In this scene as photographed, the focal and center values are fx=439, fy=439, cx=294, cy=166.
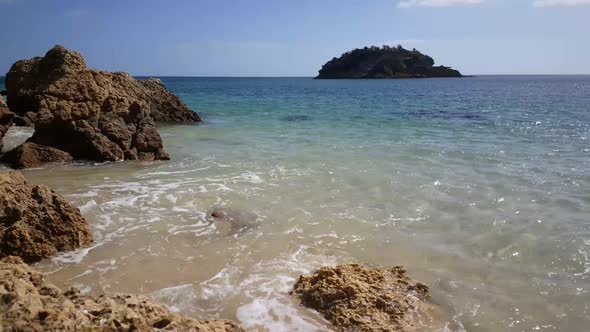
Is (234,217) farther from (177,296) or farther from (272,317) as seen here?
(272,317)

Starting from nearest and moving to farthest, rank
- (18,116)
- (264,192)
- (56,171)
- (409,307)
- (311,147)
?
(409,307) → (264,192) → (56,171) → (311,147) → (18,116)

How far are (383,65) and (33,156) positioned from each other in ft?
356

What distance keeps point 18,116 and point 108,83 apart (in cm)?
638

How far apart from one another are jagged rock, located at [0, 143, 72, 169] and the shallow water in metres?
0.53

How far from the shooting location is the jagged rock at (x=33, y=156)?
344 inches

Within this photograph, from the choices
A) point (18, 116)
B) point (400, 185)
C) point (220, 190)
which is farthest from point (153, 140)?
point (18, 116)

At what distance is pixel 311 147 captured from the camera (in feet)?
39.4

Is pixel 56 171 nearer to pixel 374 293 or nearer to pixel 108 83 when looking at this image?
pixel 108 83

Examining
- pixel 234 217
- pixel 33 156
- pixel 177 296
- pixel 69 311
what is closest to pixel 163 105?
pixel 33 156

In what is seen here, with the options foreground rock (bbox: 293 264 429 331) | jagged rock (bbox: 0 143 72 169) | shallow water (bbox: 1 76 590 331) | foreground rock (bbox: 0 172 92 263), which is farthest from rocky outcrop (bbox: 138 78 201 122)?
foreground rock (bbox: 293 264 429 331)

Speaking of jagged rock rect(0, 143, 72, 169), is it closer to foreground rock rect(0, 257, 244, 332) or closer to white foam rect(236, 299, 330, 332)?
foreground rock rect(0, 257, 244, 332)

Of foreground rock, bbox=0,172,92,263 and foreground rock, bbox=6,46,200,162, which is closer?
foreground rock, bbox=0,172,92,263

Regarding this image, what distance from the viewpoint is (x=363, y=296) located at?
382cm

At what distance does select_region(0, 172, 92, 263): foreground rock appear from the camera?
4.47m
